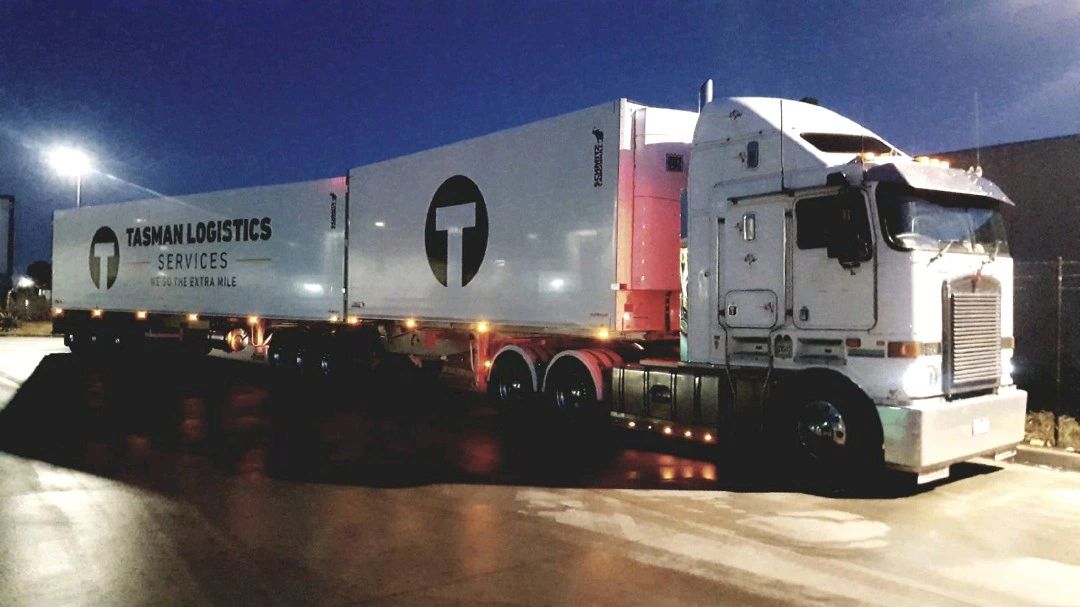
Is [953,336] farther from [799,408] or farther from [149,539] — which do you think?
[149,539]

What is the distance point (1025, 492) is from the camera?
24.4ft

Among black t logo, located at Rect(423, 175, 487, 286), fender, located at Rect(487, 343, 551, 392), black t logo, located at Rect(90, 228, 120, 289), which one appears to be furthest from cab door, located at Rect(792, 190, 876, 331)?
black t logo, located at Rect(90, 228, 120, 289)

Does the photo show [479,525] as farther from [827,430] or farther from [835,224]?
[835,224]

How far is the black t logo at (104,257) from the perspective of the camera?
22.3m

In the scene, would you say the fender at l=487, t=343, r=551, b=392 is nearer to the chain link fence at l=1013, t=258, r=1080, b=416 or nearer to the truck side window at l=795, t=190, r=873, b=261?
the truck side window at l=795, t=190, r=873, b=261

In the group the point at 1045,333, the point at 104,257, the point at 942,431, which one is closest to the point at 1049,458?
the point at 942,431

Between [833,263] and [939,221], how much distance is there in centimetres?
105

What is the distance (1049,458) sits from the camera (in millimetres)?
8758

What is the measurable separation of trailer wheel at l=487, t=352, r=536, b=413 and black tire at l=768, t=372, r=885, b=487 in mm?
3925

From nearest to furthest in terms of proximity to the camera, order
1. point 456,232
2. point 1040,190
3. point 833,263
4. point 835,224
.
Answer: point 835,224 < point 833,263 < point 456,232 < point 1040,190

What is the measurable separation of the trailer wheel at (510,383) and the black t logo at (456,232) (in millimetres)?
1415

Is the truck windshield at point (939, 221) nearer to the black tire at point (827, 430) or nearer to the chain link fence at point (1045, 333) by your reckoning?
the black tire at point (827, 430)

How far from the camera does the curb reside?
8.52 metres

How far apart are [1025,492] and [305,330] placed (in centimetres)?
1308
